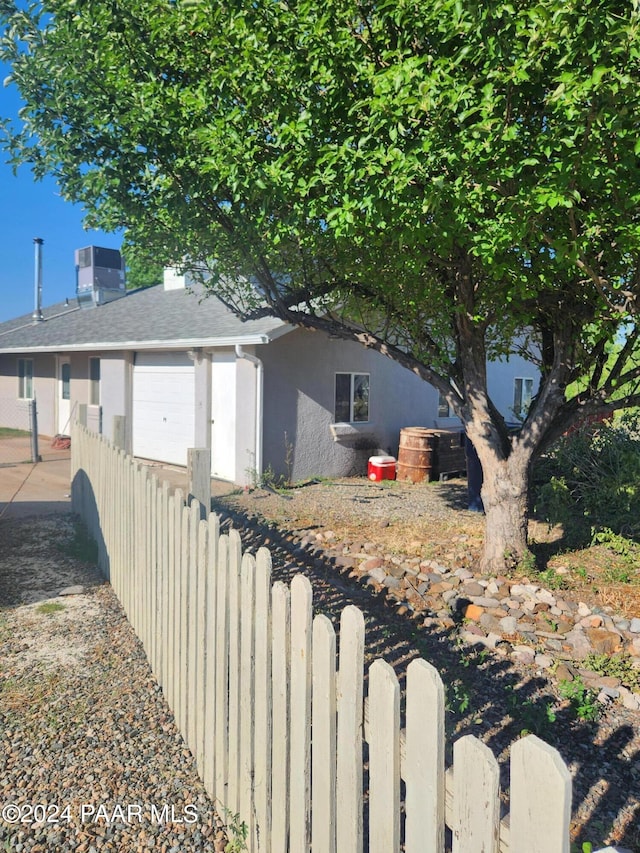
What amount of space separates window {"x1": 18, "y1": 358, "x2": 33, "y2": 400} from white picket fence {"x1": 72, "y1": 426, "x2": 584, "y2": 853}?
19134 mm

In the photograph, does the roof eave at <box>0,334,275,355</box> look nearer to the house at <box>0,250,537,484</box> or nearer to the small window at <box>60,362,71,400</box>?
the house at <box>0,250,537,484</box>

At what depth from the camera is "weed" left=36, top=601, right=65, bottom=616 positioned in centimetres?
522

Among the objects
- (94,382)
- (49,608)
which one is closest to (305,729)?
(49,608)

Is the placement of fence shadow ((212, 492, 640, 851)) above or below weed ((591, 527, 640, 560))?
below

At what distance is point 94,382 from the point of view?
17.2m

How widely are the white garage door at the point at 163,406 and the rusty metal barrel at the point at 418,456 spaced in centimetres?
459

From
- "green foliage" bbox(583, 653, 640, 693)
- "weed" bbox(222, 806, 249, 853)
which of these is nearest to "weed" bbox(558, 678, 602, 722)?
"green foliage" bbox(583, 653, 640, 693)

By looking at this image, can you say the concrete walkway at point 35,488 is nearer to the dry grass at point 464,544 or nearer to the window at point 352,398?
the dry grass at point 464,544

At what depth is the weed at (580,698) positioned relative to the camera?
385 centimetres

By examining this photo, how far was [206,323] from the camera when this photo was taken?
43.3 feet

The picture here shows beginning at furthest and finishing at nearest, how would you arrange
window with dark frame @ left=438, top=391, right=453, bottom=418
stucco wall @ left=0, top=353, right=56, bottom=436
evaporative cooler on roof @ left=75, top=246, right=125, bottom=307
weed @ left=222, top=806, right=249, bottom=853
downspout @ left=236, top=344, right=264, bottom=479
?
1. evaporative cooler on roof @ left=75, top=246, right=125, bottom=307
2. stucco wall @ left=0, top=353, right=56, bottom=436
3. window with dark frame @ left=438, top=391, right=453, bottom=418
4. downspout @ left=236, top=344, right=264, bottom=479
5. weed @ left=222, top=806, right=249, bottom=853

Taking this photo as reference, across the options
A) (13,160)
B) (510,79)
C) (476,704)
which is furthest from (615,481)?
(13,160)

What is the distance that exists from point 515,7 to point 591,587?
5115 mm

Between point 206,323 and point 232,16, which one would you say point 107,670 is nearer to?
point 232,16
